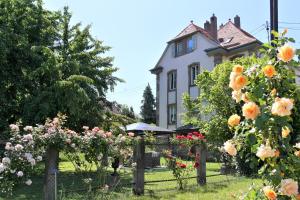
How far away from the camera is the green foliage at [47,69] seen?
16.0m

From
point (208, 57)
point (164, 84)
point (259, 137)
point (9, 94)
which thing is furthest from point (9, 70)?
point (164, 84)

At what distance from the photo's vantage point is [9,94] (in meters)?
17.8

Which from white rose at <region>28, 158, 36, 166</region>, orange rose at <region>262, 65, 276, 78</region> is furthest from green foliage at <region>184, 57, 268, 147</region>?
orange rose at <region>262, 65, 276, 78</region>

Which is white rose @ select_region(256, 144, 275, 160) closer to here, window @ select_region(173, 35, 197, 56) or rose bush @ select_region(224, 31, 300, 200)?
rose bush @ select_region(224, 31, 300, 200)

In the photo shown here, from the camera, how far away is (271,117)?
3867 millimetres

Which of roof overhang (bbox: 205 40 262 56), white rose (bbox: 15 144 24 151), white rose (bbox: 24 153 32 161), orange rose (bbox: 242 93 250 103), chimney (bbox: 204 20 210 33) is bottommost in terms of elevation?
white rose (bbox: 24 153 32 161)

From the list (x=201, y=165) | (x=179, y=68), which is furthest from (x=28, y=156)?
(x=179, y=68)

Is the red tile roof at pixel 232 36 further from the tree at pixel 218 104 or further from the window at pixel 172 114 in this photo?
the tree at pixel 218 104

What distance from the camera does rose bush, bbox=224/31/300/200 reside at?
151 inches

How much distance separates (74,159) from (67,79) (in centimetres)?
840

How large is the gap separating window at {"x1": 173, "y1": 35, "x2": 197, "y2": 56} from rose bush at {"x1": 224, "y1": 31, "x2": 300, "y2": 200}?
95.0 feet

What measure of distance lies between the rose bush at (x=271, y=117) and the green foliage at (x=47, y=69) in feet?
39.9

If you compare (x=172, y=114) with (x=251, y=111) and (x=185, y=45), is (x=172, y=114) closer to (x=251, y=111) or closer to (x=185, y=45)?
(x=185, y=45)

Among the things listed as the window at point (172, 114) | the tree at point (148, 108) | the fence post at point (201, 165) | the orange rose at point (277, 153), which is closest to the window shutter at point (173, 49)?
the window at point (172, 114)
